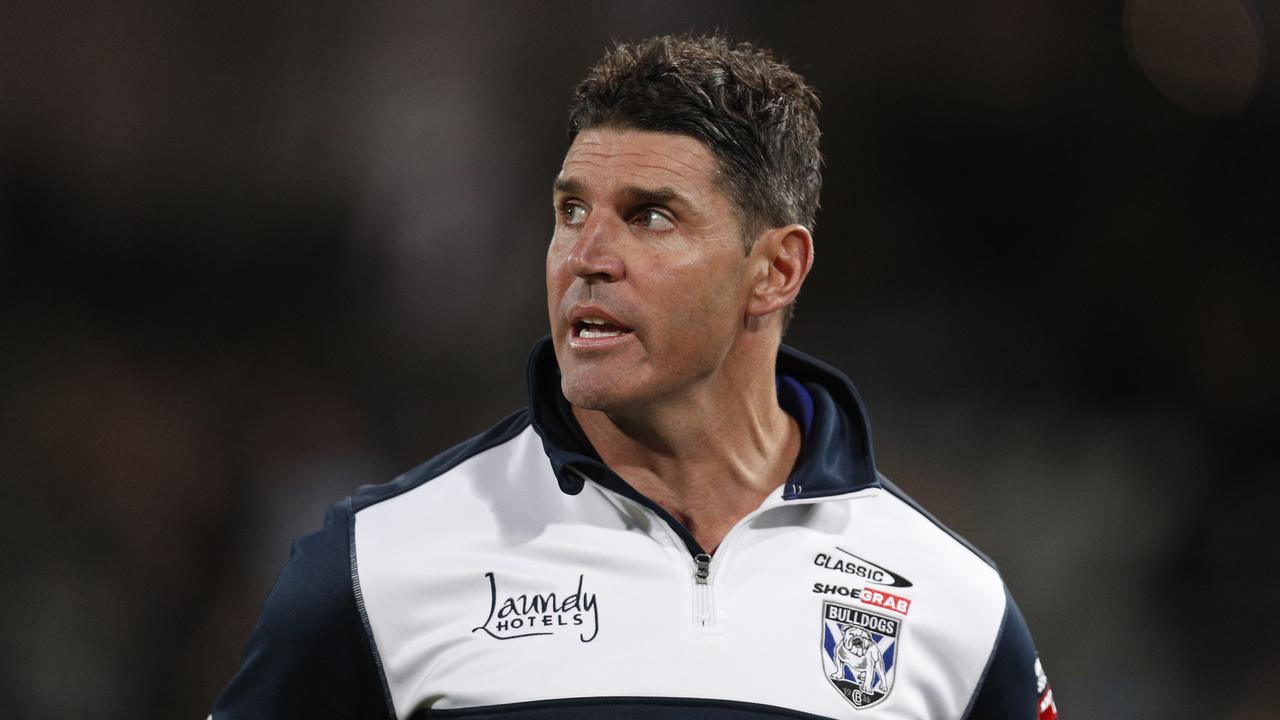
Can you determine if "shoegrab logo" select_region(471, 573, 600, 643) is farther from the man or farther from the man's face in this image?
the man's face

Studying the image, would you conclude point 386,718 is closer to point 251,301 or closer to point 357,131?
point 251,301

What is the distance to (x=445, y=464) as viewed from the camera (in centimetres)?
271

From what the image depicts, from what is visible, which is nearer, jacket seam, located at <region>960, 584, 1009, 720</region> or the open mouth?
the open mouth

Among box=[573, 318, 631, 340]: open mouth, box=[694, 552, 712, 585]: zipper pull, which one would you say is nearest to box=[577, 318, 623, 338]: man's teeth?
box=[573, 318, 631, 340]: open mouth

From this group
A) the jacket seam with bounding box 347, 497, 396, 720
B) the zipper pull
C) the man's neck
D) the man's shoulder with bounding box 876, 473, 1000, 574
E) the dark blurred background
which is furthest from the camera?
the dark blurred background

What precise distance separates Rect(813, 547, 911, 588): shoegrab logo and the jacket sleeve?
0.25m

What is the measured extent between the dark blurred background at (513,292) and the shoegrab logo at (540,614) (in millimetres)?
3226

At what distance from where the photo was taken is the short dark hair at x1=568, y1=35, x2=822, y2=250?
8.32 ft

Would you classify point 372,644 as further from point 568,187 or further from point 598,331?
point 568,187

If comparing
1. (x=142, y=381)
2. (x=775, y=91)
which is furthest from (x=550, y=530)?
(x=142, y=381)

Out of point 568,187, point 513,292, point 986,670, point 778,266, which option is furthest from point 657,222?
point 513,292

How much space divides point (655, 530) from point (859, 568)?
0.45 m

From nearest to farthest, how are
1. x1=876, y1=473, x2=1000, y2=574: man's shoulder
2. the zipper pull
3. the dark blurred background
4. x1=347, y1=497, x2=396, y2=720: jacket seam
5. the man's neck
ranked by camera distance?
1. x1=347, y1=497, x2=396, y2=720: jacket seam
2. the zipper pull
3. the man's neck
4. x1=876, y1=473, x2=1000, y2=574: man's shoulder
5. the dark blurred background

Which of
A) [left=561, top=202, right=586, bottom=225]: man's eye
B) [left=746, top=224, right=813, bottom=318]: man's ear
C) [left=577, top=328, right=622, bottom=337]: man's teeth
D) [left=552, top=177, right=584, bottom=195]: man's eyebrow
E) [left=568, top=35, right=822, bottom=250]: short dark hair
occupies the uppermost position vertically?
[left=568, top=35, right=822, bottom=250]: short dark hair
